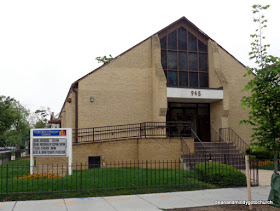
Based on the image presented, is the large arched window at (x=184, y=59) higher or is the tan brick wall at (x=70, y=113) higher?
the large arched window at (x=184, y=59)

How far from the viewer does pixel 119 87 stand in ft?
62.6

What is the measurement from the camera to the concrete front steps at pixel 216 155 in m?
15.1

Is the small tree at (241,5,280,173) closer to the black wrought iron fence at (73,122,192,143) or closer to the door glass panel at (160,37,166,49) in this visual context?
the black wrought iron fence at (73,122,192,143)

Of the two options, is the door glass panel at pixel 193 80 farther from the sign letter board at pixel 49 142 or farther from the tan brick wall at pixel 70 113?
the sign letter board at pixel 49 142

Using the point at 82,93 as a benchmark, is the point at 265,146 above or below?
below

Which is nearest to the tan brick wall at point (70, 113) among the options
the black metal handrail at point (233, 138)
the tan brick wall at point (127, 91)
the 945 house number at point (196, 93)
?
the tan brick wall at point (127, 91)

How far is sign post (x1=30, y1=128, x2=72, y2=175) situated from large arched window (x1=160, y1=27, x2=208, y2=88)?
1011 centimetres

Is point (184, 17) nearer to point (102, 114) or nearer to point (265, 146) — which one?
point (102, 114)

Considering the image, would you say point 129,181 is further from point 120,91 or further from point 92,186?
point 120,91

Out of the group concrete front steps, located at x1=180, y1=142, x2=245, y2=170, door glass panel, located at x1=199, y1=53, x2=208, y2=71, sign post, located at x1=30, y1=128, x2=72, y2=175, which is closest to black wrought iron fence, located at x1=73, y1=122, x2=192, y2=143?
A: concrete front steps, located at x1=180, y1=142, x2=245, y2=170

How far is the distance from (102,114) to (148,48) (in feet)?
18.3

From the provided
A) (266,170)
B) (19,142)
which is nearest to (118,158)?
(266,170)

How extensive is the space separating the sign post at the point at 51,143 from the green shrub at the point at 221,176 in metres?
5.78

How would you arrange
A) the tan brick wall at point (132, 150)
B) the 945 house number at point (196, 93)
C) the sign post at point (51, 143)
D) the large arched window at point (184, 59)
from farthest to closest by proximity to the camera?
1. the large arched window at point (184, 59)
2. the 945 house number at point (196, 93)
3. the tan brick wall at point (132, 150)
4. the sign post at point (51, 143)
